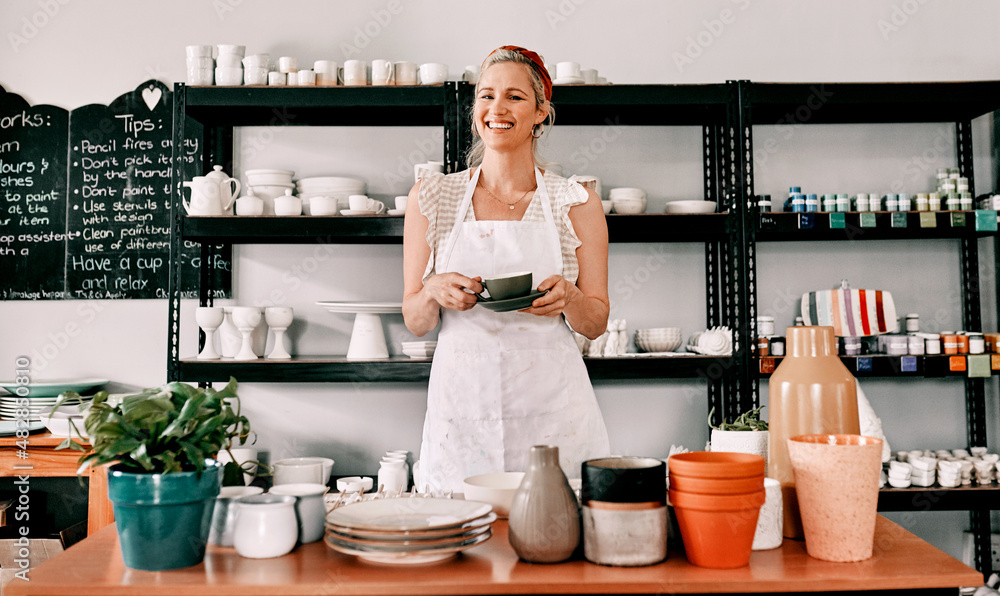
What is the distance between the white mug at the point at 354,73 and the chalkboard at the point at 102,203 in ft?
2.65

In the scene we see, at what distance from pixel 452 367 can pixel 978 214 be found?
7.07 ft

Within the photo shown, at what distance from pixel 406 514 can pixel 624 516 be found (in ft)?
1.03

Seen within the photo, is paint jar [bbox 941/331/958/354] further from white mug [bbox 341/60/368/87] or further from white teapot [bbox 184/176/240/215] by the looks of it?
white teapot [bbox 184/176/240/215]

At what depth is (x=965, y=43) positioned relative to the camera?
310 cm

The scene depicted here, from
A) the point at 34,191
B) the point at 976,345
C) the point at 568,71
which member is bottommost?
the point at 976,345

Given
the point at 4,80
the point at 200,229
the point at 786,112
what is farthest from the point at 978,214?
the point at 4,80

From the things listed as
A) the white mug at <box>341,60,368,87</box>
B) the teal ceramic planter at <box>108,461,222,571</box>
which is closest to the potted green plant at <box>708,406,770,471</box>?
the teal ceramic planter at <box>108,461,222,571</box>

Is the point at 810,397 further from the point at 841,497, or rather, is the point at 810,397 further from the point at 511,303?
the point at 511,303

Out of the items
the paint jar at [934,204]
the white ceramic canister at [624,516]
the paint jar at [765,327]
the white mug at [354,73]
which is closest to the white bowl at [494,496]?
the white ceramic canister at [624,516]

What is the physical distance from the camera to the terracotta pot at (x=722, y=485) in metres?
0.94

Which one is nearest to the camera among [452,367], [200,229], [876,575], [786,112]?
[876,575]

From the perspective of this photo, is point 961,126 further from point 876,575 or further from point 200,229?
point 200,229

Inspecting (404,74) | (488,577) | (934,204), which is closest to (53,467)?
(404,74)

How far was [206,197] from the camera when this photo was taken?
2646 millimetres
